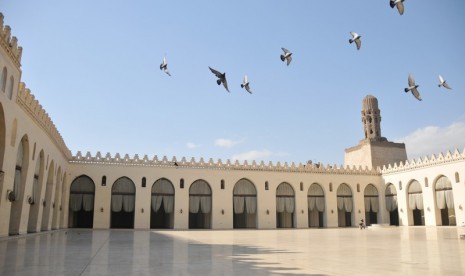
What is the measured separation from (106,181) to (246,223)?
42.5 ft

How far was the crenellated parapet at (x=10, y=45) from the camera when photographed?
14.8 meters

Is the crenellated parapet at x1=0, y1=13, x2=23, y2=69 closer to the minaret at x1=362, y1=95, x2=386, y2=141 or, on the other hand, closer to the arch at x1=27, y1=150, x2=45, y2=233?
the arch at x1=27, y1=150, x2=45, y2=233

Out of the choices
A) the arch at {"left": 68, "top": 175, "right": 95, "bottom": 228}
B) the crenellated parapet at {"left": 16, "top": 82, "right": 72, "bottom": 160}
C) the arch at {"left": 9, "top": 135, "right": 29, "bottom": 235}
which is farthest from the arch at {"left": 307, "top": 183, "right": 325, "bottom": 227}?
the arch at {"left": 9, "top": 135, "right": 29, "bottom": 235}

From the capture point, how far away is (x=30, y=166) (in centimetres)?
1923

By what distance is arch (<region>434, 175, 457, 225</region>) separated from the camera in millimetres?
31031

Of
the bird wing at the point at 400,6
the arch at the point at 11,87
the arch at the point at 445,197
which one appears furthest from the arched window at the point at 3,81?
the arch at the point at 445,197

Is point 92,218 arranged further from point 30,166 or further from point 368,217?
point 368,217

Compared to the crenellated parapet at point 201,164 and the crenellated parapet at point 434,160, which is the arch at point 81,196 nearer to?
the crenellated parapet at point 201,164

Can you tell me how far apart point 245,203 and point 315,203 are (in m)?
7.05

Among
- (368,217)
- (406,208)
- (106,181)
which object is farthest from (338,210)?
(106,181)

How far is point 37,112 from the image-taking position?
20031mm

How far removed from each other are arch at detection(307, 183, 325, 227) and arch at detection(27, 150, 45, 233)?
2334 centimetres

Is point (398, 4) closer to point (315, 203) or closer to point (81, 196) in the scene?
point (315, 203)

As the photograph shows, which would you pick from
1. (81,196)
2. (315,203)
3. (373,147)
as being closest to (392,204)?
(315,203)
